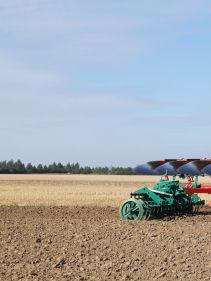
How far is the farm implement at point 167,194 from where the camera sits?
1562cm

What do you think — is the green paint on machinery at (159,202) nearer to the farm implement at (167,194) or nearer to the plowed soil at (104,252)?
the farm implement at (167,194)

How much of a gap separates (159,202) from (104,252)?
22.6 ft

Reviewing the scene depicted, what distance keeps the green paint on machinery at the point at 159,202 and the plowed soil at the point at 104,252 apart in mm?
2691

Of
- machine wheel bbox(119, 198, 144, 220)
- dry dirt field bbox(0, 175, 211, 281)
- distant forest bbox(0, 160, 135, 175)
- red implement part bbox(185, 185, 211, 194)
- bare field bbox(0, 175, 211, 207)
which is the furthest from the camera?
distant forest bbox(0, 160, 135, 175)

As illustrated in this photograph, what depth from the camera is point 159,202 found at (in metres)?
16.2

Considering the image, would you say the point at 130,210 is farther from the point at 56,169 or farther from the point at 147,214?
the point at 56,169

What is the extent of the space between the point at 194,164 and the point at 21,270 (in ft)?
36.6

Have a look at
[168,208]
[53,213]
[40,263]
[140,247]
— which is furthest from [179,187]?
[40,263]

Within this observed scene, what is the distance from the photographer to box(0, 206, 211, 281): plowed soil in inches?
323

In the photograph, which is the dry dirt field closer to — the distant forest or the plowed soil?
the plowed soil

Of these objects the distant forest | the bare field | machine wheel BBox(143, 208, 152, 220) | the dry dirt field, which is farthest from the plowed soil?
the distant forest

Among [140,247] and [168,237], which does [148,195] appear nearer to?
[168,237]

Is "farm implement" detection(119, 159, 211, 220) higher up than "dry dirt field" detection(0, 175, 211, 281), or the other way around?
"farm implement" detection(119, 159, 211, 220)

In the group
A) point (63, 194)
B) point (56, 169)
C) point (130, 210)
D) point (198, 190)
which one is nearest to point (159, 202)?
point (130, 210)
